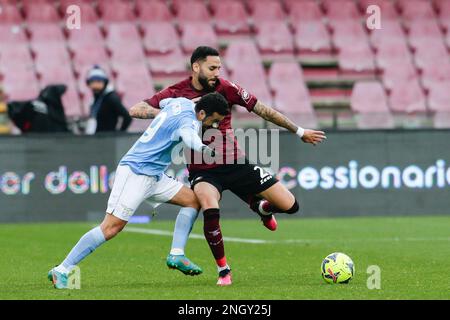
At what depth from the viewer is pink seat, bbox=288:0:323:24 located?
2331cm

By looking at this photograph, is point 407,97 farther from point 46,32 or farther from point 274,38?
point 46,32

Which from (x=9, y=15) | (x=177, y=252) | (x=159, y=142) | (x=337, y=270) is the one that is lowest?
(x=337, y=270)

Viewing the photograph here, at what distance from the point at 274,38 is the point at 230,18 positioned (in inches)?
40.7

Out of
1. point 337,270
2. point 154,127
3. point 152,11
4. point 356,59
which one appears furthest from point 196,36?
point 337,270

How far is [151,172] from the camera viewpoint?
9367mm

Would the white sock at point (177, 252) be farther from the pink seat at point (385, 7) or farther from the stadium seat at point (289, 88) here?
the pink seat at point (385, 7)

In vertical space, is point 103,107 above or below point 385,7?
below

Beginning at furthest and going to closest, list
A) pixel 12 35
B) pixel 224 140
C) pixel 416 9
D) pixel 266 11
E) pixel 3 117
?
pixel 416 9 < pixel 266 11 < pixel 12 35 < pixel 3 117 < pixel 224 140

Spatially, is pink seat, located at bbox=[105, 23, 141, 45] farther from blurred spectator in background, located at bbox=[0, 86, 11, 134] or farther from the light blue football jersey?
the light blue football jersey

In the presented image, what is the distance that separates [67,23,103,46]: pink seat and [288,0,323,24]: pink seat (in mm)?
3911

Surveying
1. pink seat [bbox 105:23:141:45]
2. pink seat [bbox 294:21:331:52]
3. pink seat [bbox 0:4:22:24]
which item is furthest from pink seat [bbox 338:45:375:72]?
pink seat [bbox 0:4:22:24]
